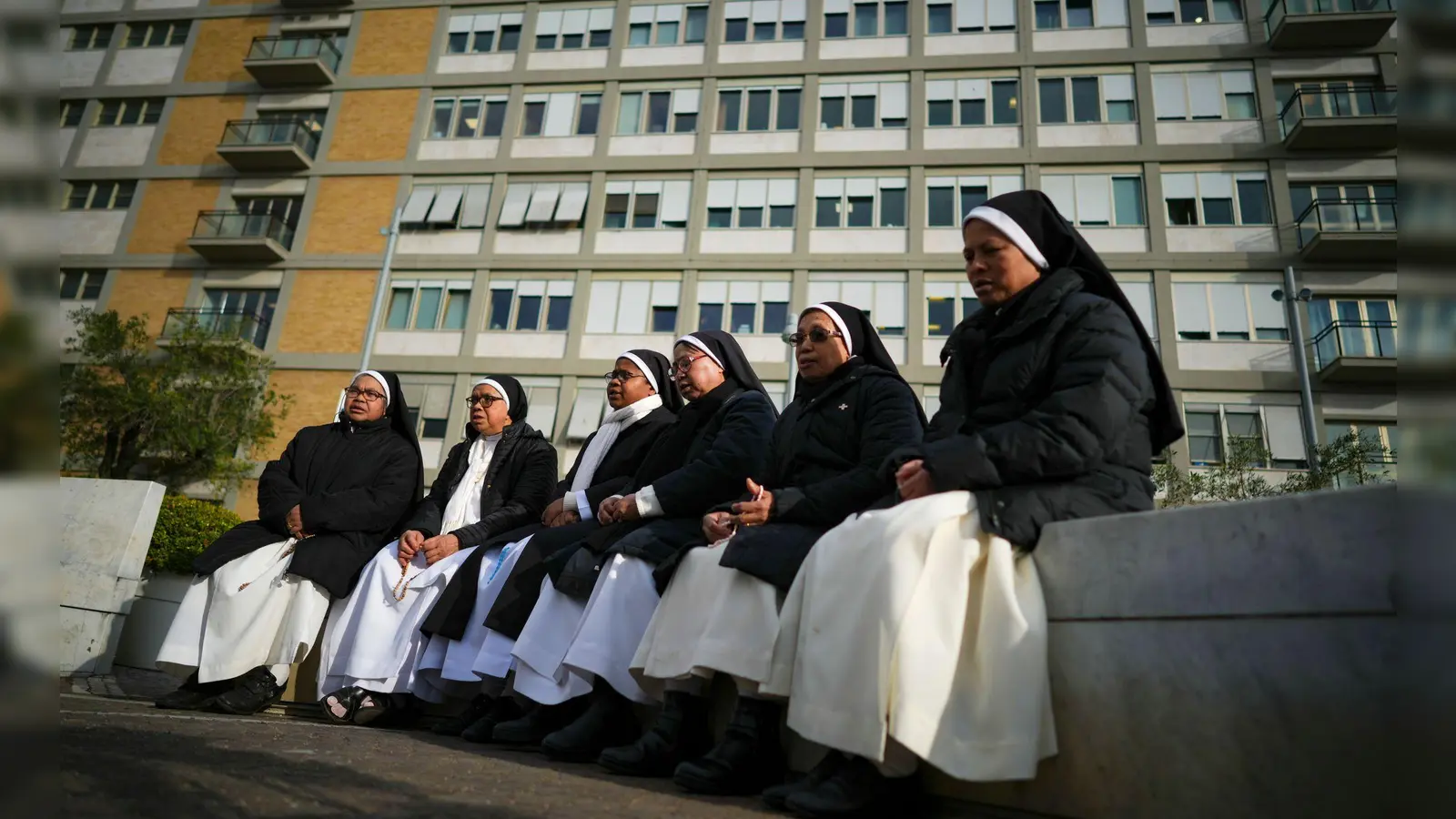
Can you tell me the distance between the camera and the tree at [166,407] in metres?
23.0

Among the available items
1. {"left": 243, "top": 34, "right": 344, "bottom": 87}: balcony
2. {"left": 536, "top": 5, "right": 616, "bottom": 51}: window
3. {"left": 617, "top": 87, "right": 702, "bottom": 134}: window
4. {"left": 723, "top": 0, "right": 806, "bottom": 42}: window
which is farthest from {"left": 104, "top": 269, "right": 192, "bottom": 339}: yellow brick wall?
{"left": 723, "top": 0, "right": 806, "bottom": 42}: window

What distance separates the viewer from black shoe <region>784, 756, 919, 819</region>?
2545 mm

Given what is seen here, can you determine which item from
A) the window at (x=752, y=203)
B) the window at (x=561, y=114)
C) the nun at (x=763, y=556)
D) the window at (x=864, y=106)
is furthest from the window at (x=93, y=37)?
the nun at (x=763, y=556)

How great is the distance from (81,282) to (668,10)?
785 inches

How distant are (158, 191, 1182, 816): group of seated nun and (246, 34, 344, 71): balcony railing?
26.7m

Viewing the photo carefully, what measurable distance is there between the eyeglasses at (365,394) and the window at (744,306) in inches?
709

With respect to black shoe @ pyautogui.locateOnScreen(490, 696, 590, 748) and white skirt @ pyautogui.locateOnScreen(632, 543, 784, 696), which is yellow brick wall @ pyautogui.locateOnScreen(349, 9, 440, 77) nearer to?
black shoe @ pyautogui.locateOnScreen(490, 696, 590, 748)

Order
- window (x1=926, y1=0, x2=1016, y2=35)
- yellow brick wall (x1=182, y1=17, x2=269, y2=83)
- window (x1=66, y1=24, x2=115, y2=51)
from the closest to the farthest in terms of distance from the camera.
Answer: window (x1=926, y1=0, x2=1016, y2=35) → yellow brick wall (x1=182, y1=17, x2=269, y2=83) → window (x1=66, y1=24, x2=115, y2=51)

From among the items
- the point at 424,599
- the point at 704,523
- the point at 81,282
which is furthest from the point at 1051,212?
the point at 81,282

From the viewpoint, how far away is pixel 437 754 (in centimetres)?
346

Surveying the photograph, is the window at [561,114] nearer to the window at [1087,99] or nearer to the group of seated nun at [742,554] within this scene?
the window at [1087,99]

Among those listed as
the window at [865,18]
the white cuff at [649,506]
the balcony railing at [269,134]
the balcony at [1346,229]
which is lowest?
the white cuff at [649,506]

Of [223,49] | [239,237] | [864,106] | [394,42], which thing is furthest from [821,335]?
[223,49]

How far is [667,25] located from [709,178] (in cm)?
569
